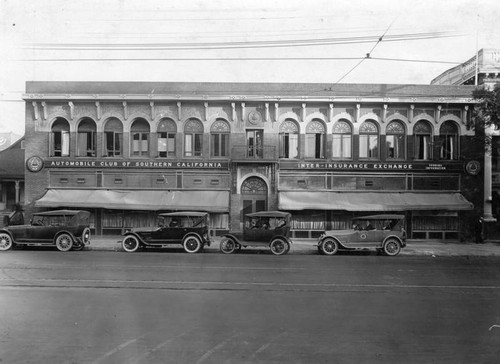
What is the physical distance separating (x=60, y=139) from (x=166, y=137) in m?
5.86

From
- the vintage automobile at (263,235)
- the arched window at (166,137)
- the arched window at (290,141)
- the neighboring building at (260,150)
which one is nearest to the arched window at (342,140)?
the neighboring building at (260,150)

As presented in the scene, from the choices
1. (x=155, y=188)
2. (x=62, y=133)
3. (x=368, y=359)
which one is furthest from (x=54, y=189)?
(x=368, y=359)

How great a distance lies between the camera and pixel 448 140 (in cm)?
2314

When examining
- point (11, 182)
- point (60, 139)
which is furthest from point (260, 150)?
point (11, 182)

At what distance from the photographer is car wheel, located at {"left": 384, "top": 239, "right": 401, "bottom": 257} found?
1702cm

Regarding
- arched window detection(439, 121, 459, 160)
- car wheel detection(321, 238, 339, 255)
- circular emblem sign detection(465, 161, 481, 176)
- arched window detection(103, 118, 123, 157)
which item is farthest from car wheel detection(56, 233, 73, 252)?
circular emblem sign detection(465, 161, 481, 176)

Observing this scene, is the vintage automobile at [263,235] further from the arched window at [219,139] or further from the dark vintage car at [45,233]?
the arched window at [219,139]

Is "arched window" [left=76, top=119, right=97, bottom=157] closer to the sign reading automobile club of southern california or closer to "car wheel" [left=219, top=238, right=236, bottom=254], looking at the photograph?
the sign reading automobile club of southern california

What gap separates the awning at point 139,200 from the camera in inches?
856

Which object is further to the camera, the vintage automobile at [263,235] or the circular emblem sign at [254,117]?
the circular emblem sign at [254,117]

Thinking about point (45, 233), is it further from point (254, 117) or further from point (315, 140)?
point (315, 140)

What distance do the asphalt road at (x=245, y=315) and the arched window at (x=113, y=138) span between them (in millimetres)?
11859

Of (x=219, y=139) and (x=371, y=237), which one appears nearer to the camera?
(x=371, y=237)

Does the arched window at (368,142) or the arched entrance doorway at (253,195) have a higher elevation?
the arched window at (368,142)
